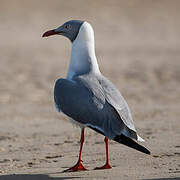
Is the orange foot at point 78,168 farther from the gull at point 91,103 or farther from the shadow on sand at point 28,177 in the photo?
the shadow on sand at point 28,177

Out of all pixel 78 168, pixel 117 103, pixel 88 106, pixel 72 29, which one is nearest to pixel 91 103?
pixel 88 106

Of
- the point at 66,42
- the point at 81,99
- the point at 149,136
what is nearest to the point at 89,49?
the point at 81,99

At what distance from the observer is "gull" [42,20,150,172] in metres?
5.85

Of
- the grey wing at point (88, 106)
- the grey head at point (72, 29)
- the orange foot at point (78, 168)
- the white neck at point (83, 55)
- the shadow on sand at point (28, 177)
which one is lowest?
the shadow on sand at point (28, 177)

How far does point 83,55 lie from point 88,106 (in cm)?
87

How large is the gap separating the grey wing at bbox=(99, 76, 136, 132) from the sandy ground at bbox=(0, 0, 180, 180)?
18.8 inches

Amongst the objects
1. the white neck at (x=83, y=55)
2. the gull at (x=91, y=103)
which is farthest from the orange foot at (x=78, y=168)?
the white neck at (x=83, y=55)

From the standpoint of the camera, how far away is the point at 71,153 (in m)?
7.30

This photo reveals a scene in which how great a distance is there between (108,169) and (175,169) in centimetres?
65

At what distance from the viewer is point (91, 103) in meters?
6.00

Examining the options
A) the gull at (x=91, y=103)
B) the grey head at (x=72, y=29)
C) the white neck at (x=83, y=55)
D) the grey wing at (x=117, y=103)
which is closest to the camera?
the gull at (x=91, y=103)

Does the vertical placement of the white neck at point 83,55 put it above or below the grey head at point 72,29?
below

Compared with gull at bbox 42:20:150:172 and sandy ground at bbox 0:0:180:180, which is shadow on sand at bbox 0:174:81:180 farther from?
gull at bbox 42:20:150:172

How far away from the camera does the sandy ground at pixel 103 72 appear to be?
6629mm
